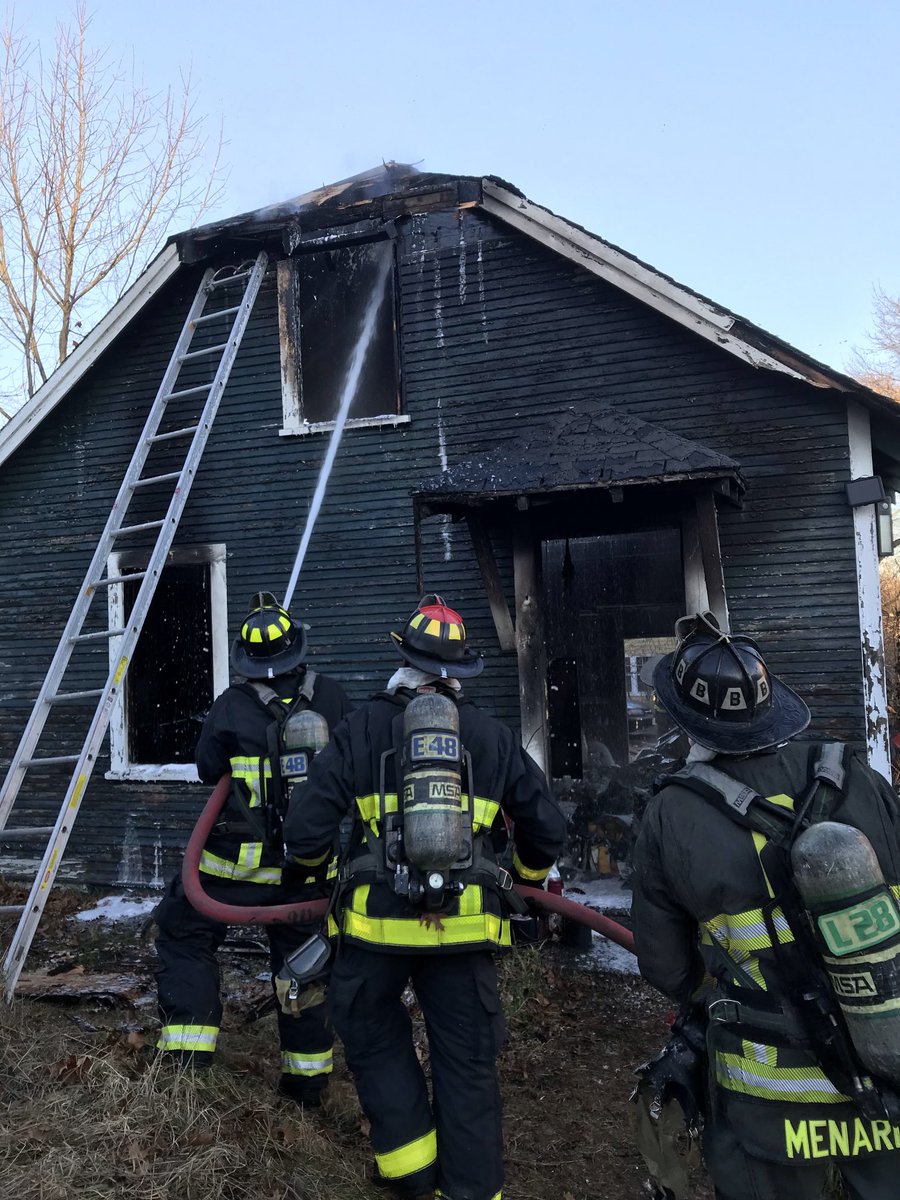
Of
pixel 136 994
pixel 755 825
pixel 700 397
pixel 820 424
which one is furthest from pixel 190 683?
pixel 755 825

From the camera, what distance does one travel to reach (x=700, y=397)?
6902 mm

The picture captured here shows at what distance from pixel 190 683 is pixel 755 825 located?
722 centimetres

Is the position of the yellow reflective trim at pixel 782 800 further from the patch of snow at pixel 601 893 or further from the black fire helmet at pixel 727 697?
the patch of snow at pixel 601 893

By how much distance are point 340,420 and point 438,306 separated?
4.32ft

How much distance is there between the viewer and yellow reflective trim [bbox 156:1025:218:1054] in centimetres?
367

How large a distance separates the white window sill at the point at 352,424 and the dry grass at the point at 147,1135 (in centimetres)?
533

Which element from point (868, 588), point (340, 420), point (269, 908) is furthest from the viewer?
point (340, 420)

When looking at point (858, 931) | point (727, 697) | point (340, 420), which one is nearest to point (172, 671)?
point (340, 420)

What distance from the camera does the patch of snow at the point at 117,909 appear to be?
24.9ft

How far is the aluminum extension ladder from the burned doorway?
Answer: 323 cm

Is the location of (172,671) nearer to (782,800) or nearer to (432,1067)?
(432,1067)

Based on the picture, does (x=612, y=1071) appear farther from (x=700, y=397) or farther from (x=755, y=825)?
(x=700, y=397)

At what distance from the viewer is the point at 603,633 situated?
7703 mm

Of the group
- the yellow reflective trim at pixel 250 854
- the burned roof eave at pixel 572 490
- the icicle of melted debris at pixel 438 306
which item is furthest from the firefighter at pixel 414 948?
the icicle of melted debris at pixel 438 306
